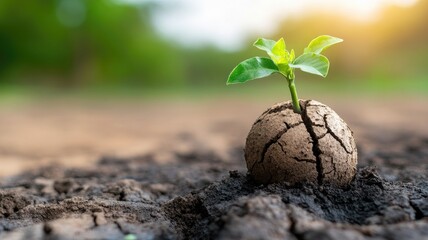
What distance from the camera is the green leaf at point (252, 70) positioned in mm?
3000

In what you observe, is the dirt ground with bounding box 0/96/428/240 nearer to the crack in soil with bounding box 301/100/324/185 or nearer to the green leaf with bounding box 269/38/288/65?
the crack in soil with bounding box 301/100/324/185

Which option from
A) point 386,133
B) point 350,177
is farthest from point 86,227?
point 386,133

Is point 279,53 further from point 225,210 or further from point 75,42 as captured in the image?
point 75,42

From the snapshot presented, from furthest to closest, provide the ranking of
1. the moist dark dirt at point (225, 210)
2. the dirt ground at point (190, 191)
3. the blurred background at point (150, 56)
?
the blurred background at point (150, 56) → the dirt ground at point (190, 191) → the moist dark dirt at point (225, 210)

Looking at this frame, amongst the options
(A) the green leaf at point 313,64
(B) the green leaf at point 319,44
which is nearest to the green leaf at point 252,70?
(A) the green leaf at point 313,64

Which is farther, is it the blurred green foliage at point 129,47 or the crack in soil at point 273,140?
the blurred green foliage at point 129,47

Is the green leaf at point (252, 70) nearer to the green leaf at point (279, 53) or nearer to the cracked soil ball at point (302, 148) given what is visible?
the green leaf at point (279, 53)

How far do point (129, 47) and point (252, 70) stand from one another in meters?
23.8

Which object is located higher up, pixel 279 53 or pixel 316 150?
pixel 279 53

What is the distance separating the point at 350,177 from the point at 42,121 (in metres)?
10.0

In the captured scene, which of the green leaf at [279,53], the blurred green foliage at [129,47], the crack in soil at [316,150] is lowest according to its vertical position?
the crack in soil at [316,150]

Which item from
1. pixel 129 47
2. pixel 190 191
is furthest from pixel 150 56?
pixel 190 191

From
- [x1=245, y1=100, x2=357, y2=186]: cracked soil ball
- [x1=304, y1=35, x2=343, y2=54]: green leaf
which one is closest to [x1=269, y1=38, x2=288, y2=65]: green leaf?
[x1=304, y1=35, x2=343, y2=54]: green leaf

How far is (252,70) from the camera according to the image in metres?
3.08
